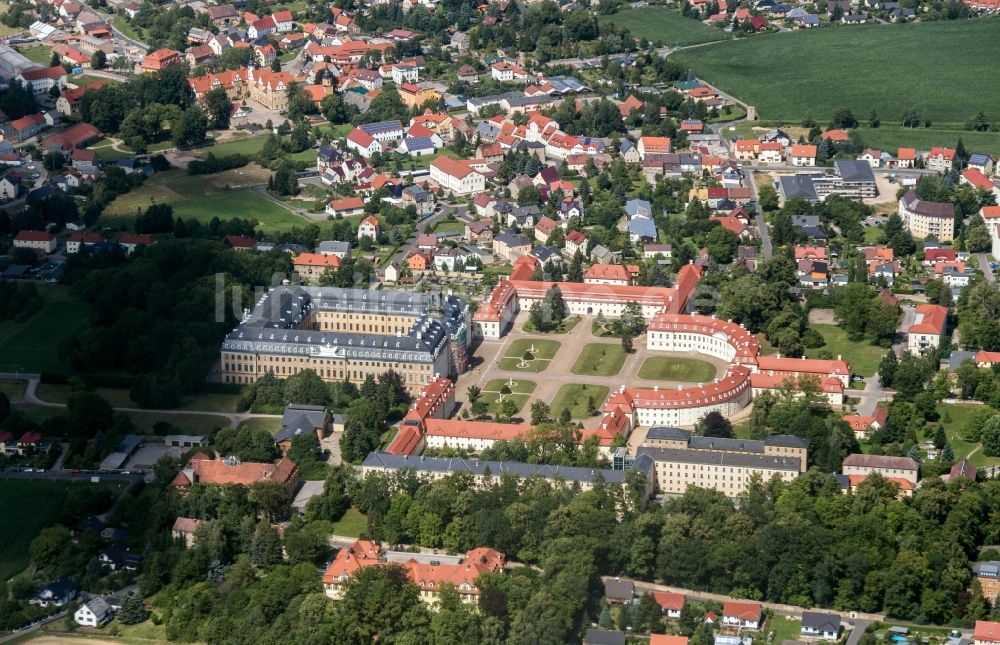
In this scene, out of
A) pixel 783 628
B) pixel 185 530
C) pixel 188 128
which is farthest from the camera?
pixel 188 128

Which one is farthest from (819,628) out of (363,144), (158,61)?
(158,61)

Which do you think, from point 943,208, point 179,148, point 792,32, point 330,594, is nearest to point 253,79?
point 179,148

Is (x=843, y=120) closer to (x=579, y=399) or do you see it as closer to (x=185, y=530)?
(x=579, y=399)

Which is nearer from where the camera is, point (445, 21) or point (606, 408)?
point (606, 408)

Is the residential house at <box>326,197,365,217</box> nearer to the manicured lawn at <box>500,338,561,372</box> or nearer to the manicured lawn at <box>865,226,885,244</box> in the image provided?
the manicured lawn at <box>500,338,561,372</box>

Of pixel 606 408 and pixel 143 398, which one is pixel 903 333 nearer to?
pixel 606 408

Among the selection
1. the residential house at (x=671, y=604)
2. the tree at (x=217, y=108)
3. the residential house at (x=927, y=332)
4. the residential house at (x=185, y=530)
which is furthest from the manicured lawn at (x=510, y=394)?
the tree at (x=217, y=108)

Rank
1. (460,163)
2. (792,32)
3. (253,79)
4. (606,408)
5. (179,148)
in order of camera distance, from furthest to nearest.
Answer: (792,32)
(253,79)
(179,148)
(460,163)
(606,408)
